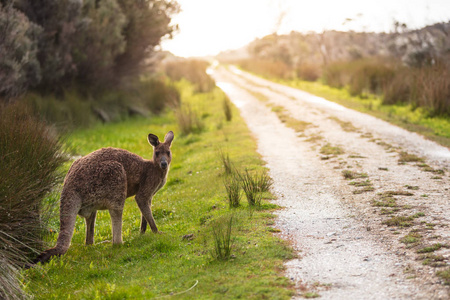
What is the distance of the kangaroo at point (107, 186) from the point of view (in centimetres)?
623

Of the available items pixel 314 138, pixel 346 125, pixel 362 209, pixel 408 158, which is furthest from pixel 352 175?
pixel 346 125

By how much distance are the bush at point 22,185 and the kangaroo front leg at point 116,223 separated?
3.37 feet

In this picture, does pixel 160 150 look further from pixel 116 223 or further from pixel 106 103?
→ pixel 106 103

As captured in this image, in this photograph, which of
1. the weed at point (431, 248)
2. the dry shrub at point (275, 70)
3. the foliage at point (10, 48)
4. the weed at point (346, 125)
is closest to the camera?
the weed at point (431, 248)

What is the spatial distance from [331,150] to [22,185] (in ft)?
27.7

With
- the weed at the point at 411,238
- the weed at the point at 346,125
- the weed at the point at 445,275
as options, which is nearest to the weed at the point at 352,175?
the weed at the point at 411,238

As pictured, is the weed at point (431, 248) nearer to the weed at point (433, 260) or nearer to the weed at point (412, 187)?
the weed at point (433, 260)

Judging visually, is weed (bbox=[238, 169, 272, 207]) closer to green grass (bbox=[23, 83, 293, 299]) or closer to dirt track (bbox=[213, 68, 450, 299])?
green grass (bbox=[23, 83, 293, 299])

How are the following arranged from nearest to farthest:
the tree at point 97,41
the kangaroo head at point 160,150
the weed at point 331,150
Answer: the kangaroo head at point 160,150
the weed at point 331,150
the tree at point 97,41

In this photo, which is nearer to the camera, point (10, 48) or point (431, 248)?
point (431, 248)

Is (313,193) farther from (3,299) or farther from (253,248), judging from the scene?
→ (3,299)

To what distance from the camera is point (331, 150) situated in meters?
12.4

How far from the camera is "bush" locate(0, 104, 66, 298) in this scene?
5.73m

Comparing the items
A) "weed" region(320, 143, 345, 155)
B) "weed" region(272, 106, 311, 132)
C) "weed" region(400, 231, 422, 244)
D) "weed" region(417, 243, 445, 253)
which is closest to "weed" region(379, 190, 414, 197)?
"weed" region(400, 231, 422, 244)
